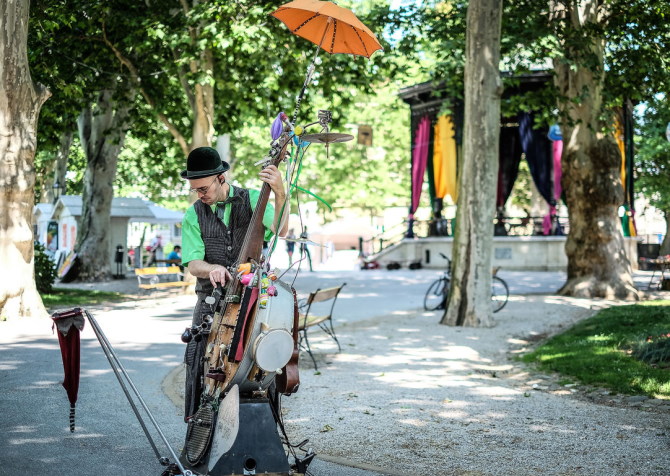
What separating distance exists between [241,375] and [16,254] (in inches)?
422

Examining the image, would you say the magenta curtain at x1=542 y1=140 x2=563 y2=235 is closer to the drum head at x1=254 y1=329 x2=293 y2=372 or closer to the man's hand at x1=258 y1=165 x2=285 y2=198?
the man's hand at x1=258 y1=165 x2=285 y2=198

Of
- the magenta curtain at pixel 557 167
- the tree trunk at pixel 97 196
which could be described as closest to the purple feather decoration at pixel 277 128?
the tree trunk at pixel 97 196

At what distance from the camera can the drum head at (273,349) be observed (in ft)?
12.3

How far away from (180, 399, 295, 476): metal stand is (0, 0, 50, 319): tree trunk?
1035 cm

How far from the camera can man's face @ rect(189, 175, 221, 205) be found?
435cm

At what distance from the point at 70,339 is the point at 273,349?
162 centimetres

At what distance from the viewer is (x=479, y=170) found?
44.3 ft

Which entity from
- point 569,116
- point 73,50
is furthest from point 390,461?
point 73,50

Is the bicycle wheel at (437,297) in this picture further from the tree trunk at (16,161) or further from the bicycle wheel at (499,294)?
the tree trunk at (16,161)

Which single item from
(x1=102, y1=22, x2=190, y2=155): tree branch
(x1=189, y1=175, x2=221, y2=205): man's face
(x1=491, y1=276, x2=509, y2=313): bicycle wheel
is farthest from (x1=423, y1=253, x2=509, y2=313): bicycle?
(x1=189, y1=175, x2=221, y2=205): man's face

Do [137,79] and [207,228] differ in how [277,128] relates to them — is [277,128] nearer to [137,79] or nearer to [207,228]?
[207,228]

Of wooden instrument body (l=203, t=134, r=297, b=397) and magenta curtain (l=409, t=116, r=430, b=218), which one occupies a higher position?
magenta curtain (l=409, t=116, r=430, b=218)

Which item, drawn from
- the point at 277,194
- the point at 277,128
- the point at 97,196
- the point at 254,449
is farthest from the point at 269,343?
the point at 97,196

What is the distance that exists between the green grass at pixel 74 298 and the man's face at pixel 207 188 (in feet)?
39.5
